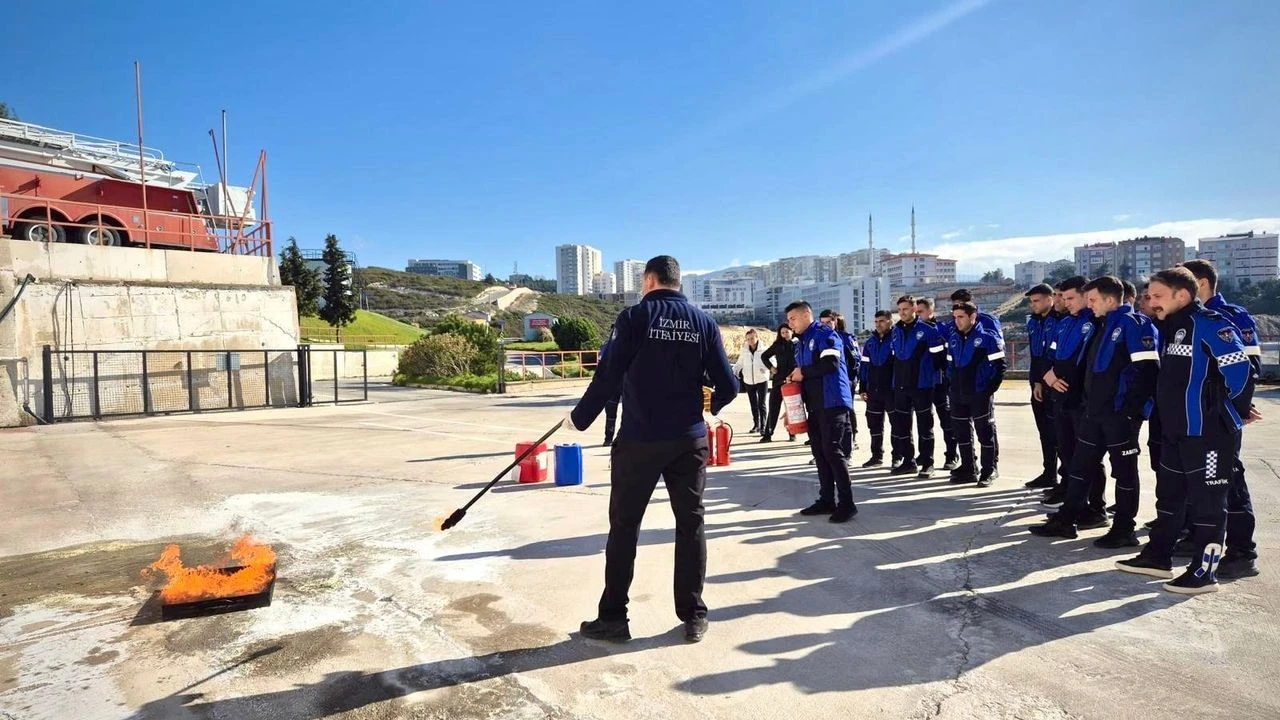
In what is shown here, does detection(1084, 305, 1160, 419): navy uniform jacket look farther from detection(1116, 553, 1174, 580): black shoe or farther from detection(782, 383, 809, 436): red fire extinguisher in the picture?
detection(782, 383, 809, 436): red fire extinguisher

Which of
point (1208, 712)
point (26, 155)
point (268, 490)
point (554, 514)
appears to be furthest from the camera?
point (26, 155)

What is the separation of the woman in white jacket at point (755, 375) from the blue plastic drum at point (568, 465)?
16.8ft

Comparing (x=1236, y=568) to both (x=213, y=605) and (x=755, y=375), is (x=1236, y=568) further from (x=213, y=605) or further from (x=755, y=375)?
Result: (x=755, y=375)

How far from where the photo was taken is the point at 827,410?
622 centimetres

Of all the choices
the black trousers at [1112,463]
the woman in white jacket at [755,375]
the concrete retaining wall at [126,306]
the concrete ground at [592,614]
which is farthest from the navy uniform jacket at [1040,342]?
the concrete retaining wall at [126,306]

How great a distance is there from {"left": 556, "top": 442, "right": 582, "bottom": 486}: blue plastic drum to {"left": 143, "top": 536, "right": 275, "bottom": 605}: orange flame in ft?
10.7

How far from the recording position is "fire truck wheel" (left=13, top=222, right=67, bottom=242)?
16984mm

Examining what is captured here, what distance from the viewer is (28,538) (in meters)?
6.02

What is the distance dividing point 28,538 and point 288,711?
4855 millimetres

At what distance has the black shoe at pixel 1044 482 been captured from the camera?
7.32m

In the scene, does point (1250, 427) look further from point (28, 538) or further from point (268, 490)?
point (28, 538)

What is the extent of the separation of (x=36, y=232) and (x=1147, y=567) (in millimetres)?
22992

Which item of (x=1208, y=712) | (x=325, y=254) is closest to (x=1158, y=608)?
(x=1208, y=712)

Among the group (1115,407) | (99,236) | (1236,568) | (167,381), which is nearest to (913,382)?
(1115,407)
